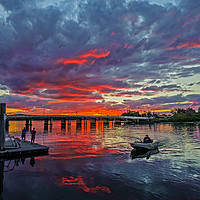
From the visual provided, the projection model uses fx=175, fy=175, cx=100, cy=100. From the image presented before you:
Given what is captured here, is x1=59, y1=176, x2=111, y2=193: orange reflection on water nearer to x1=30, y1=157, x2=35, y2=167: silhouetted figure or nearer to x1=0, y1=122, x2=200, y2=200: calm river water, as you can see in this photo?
x1=0, y1=122, x2=200, y2=200: calm river water

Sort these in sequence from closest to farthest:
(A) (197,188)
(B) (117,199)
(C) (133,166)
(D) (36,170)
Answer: (B) (117,199) < (A) (197,188) < (D) (36,170) < (C) (133,166)

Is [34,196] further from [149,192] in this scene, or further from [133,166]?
[133,166]

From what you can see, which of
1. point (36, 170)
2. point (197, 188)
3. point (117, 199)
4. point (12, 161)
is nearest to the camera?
point (117, 199)

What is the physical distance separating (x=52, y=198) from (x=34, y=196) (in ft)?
5.27

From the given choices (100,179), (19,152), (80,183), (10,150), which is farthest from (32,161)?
(100,179)

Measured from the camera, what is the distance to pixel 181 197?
14.0 meters

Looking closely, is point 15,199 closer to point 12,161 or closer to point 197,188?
point 12,161

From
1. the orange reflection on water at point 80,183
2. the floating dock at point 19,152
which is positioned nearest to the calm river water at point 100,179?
the orange reflection on water at point 80,183

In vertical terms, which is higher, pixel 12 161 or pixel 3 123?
pixel 3 123

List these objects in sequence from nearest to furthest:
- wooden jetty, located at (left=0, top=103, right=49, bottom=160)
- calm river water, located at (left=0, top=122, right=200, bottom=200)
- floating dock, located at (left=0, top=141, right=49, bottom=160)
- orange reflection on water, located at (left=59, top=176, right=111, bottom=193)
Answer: calm river water, located at (left=0, top=122, right=200, bottom=200) < orange reflection on water, located at (left=59, top=176, right=111, bottom=193) < wooden jetty, located at (left=0, top=103, right=49, bottom=160) < floating dock, located at (left=0, top=141, right=49, bottom=160)

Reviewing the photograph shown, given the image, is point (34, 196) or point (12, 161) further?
point (12, 161)

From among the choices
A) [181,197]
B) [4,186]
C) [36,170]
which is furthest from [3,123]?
Result: [181,197]

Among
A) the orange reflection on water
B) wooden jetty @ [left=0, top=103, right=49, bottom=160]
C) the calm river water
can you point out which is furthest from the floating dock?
the orange reflection on water

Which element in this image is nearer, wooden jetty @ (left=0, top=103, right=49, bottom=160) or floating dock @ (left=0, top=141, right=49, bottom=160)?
wooden jetty @ (left=0, top=103, right=49, bottom=160)
